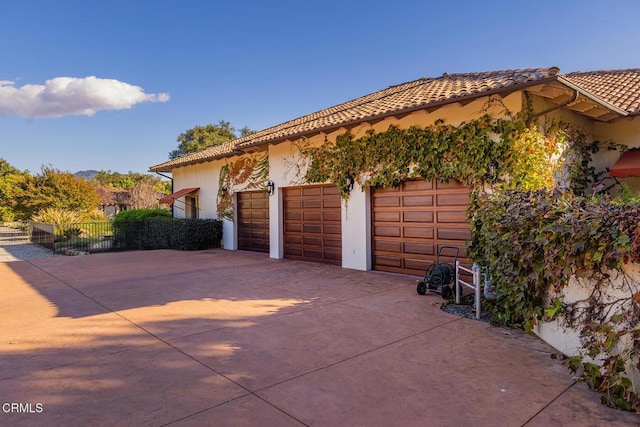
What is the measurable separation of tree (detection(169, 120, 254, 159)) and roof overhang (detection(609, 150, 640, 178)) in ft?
136

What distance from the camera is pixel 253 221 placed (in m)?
14.6

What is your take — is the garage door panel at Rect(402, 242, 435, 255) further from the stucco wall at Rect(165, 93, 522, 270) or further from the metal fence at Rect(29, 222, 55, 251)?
the metal fence at Rect(29, 222, 55, 251)

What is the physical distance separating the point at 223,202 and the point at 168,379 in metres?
12.8

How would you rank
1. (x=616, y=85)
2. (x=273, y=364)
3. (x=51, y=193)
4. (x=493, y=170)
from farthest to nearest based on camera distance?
(x=51, y=193)
(x=616, y=85)
(x=493, y=170)
(x=273, y=364)

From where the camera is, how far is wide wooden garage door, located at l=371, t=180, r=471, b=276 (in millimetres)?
8000

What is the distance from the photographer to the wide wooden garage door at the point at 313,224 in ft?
35.6

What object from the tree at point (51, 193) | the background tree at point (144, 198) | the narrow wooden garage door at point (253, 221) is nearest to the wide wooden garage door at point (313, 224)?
the narrow wooden garage door at point (253, 221)

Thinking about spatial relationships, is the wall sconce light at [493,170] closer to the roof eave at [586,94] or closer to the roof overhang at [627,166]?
the roof eave at [586,94]

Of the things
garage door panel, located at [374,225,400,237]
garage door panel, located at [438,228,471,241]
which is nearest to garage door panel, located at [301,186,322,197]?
garage door panel, located at [374,225,400,237]

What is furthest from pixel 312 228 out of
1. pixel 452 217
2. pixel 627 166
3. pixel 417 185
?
pixel 627 166

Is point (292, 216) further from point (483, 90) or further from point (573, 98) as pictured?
point (573, 98)

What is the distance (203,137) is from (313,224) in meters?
38.4

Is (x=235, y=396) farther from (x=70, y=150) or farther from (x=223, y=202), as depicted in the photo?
(x=70, y=150)

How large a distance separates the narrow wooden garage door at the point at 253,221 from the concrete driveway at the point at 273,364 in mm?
→ 6660
